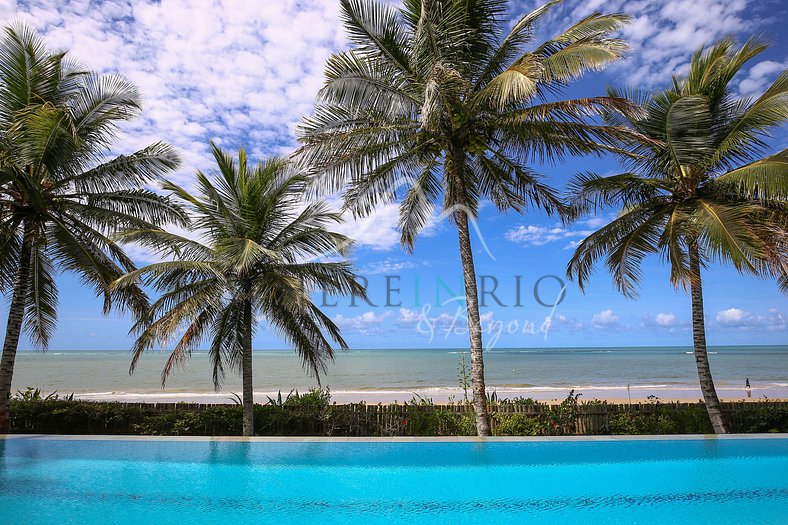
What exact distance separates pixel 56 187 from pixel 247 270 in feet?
13.2

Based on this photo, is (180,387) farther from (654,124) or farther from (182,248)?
(654,124)

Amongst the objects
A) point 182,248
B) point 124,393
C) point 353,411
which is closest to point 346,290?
point 353,411

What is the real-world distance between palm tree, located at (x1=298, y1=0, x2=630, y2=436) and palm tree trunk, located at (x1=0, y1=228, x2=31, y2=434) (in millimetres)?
5719

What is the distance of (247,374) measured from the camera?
33.2 ft

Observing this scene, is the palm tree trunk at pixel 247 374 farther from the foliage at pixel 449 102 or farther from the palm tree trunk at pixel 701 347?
the palm tree trunk at pixel 701 347

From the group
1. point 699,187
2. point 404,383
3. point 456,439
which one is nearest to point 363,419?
point 456,439

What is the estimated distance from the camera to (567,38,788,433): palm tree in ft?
25.9

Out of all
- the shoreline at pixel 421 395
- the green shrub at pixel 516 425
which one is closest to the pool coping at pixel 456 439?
the green shrub at pixel 516 425

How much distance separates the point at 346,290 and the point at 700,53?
338 inches

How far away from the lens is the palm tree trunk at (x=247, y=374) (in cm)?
993

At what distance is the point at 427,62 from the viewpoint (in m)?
8.61

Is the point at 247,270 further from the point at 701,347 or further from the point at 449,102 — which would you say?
the point at 701,347

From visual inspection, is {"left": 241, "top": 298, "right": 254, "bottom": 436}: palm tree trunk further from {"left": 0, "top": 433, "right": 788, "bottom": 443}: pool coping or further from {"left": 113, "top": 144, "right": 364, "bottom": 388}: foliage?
{"left": 0, "top": 433, "right": 788, "bottom": 443}: pool coping

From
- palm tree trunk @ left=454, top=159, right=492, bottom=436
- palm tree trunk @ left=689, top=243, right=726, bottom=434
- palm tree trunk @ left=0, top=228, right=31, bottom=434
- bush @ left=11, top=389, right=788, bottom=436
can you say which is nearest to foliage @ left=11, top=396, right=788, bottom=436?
bush @ left=11, top=389, right=788, bottom=436
